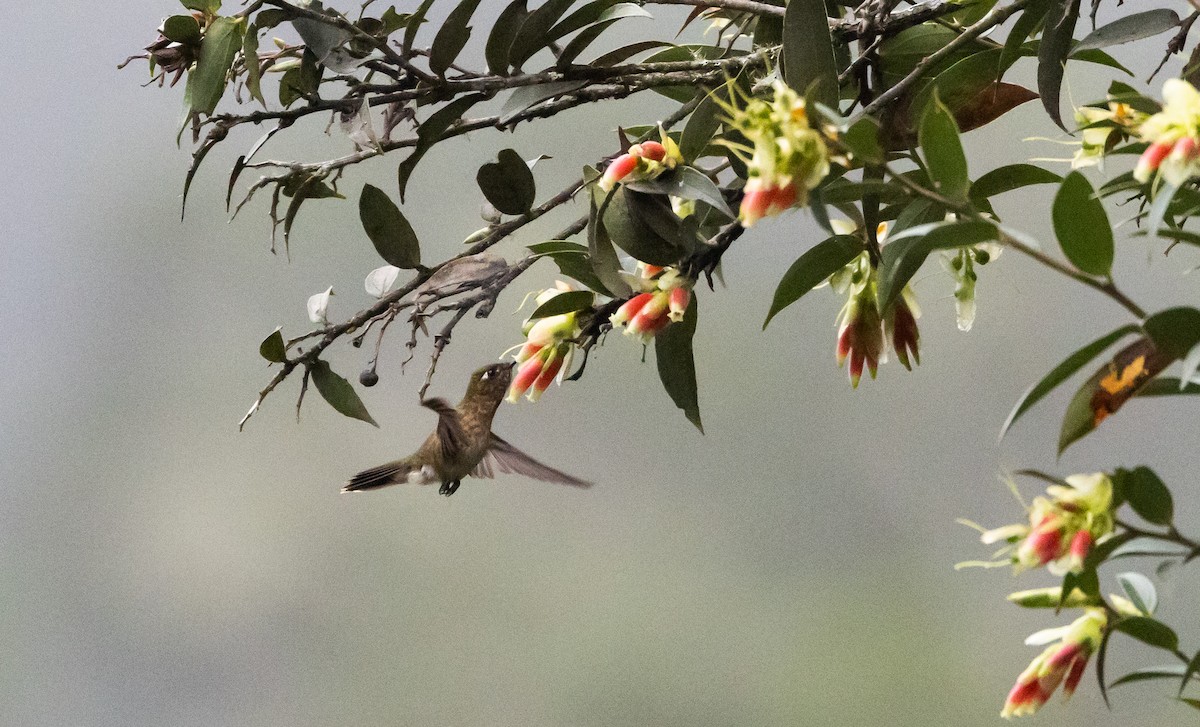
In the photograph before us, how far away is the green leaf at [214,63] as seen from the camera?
2.00ft

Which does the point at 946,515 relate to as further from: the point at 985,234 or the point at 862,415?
the point at 985,234

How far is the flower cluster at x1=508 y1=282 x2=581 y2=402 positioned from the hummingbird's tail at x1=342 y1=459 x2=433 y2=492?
278 millimetres

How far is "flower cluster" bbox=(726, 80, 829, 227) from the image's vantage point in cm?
41

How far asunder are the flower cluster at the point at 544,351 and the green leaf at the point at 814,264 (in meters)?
0.11

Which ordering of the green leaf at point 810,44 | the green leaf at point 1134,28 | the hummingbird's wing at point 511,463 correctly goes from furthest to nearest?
the hummingbird's wing at point 511,463
the green leaf at point 1134,28
the green leaf at point 810,44

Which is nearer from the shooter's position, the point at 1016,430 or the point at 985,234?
the point at 985,234

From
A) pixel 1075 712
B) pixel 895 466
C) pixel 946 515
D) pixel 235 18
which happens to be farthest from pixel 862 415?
pixel 235 18

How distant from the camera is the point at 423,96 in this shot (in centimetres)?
65

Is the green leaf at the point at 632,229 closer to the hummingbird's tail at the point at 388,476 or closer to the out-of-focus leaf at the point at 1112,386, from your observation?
the out-of-focus leaf at the point at 1112,386

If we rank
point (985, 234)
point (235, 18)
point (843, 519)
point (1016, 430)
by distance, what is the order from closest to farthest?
point (985, 234)
point (235, 18)
point (1016, 430)
point (843, 519)

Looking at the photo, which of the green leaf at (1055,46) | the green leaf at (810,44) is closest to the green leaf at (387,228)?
Result: the green leaf at (810,44)

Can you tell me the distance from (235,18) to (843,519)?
6.48ft

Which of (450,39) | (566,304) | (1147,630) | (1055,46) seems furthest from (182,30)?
(1147,630)

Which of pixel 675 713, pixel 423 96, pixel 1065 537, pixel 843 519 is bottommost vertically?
pixel 675 713
